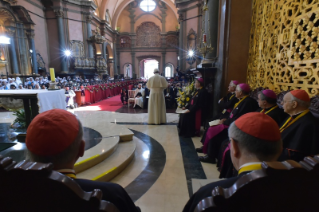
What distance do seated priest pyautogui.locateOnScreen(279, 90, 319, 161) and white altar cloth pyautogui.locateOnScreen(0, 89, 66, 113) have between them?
4.04m

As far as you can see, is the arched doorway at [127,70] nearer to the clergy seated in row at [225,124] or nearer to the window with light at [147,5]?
the window with light at [147,5]

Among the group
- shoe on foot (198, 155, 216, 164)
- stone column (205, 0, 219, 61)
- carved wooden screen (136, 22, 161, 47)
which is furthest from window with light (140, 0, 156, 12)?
shoe on foot (198, 155, 216, 164)

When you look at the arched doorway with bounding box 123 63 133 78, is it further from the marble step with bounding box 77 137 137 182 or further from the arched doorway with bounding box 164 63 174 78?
the marble step with bounding box 77 137 137 182

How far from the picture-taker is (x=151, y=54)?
26156mm

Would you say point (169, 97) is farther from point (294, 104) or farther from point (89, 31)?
point (89, 31)

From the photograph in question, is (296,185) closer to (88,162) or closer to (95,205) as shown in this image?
(95,205)

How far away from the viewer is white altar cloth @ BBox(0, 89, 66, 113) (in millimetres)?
3517

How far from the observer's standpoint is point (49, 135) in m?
0.81

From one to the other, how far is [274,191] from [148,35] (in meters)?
27.7

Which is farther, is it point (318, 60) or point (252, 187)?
point (318, 60)

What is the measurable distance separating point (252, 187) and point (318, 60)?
236 cm

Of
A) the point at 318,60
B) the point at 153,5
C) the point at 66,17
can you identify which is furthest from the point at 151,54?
the point at 318,60

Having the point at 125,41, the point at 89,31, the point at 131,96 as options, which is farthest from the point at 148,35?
the point at 131,96

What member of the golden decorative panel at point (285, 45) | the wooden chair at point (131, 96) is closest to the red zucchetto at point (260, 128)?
the golden decorative panel at point (285, 45)
